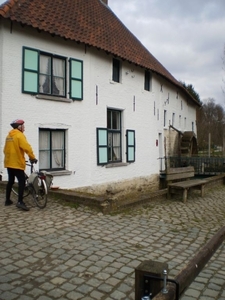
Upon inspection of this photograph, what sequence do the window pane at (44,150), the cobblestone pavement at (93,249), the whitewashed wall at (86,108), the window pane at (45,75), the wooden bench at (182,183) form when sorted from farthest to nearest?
the window pane at (44,150) < the window pane at (45,75) < the whitewashed wall at (86,108) < the wooden bench at (182,183) < the cobblestone pavement at (93,249)

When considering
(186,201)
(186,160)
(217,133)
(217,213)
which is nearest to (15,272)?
(217,213)

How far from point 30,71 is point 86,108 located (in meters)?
2.78

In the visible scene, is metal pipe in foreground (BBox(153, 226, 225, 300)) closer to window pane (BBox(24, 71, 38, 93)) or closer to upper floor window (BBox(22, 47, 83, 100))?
window pane (BBox(24, 71, 38, 93))

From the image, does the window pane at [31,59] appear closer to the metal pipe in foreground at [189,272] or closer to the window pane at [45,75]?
the window pane at [45,75]

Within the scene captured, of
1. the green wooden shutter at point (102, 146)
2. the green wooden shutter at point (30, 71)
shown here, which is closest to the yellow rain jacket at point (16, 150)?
the green wooden shutter at point (30, 71)

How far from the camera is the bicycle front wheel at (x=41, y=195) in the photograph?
6984mm

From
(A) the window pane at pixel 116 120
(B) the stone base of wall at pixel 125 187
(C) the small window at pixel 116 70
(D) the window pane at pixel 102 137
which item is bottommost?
(B) the stone base of wall at pixel 125 187

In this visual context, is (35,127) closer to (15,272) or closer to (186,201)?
(186,201)

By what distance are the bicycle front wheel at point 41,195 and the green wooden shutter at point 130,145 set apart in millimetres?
7796

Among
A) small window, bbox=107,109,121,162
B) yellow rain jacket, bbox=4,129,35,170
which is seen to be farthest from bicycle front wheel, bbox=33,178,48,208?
small window, bbox=107,109,121,162

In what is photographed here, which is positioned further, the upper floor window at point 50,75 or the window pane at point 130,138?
the window pane at point 130,138

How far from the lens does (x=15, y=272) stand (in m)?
3.79

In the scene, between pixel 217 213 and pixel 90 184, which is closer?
pixel 217 213

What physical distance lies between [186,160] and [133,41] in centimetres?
765
